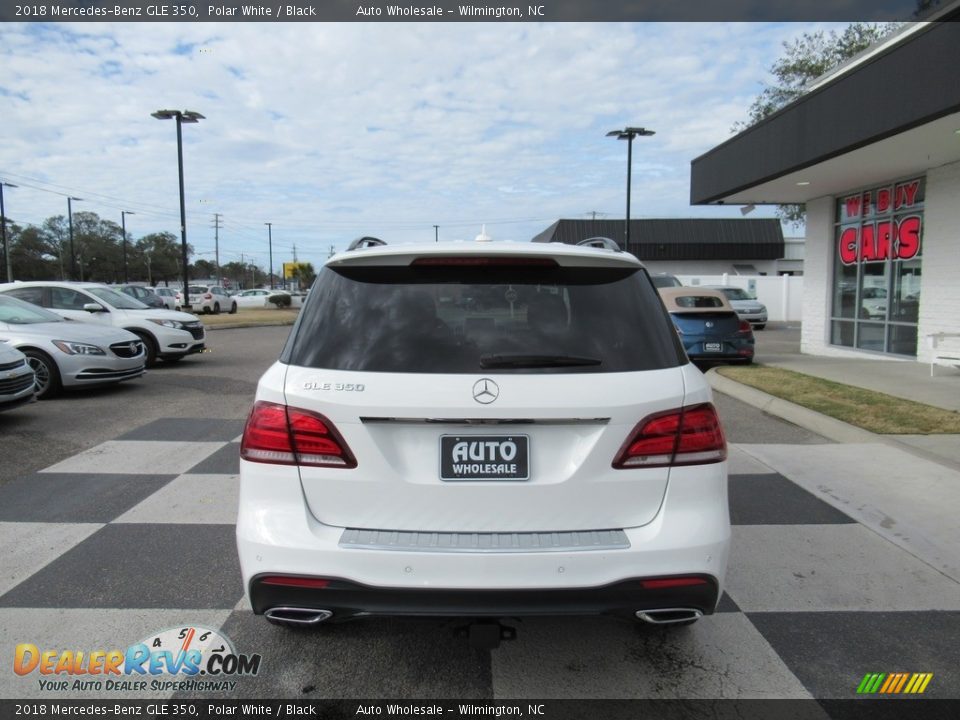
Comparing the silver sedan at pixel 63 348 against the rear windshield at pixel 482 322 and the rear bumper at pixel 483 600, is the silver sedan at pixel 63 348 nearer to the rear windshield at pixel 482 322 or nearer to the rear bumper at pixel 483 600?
the rear windshield at pixel 482 322

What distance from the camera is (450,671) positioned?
9.65 feet

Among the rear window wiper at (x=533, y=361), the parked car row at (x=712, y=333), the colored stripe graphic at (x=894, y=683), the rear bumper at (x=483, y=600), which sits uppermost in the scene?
the rear window wiper at (x=533, y=361)

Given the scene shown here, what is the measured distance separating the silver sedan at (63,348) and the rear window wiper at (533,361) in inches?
332

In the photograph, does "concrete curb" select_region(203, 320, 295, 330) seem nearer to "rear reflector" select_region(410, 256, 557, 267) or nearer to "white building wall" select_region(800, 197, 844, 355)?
"white building wall" select_region(800, 197, 844, 355)

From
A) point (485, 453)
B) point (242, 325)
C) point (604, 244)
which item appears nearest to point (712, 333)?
point (604, 244)

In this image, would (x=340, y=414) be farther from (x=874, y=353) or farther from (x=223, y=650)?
(x=874, y=353)

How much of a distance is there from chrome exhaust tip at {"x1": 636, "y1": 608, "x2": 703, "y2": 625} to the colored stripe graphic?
0.93 m

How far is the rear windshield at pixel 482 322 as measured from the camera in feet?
8.48

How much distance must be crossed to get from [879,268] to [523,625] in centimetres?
1370

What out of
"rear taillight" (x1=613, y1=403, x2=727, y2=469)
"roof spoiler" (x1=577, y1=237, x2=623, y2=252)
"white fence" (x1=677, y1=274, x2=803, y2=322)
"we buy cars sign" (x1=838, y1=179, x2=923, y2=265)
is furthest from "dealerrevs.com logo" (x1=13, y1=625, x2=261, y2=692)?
"white fence" (x1=677, y1=274, x2=803, y2=322)

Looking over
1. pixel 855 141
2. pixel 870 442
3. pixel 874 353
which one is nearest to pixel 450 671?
pixel 870 442

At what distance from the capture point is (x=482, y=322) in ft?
8.84

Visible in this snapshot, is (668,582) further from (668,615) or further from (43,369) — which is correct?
(43,369)

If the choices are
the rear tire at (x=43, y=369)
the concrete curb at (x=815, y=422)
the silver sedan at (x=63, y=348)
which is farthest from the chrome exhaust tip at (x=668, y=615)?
the rear tire at (x=43, y=369)
